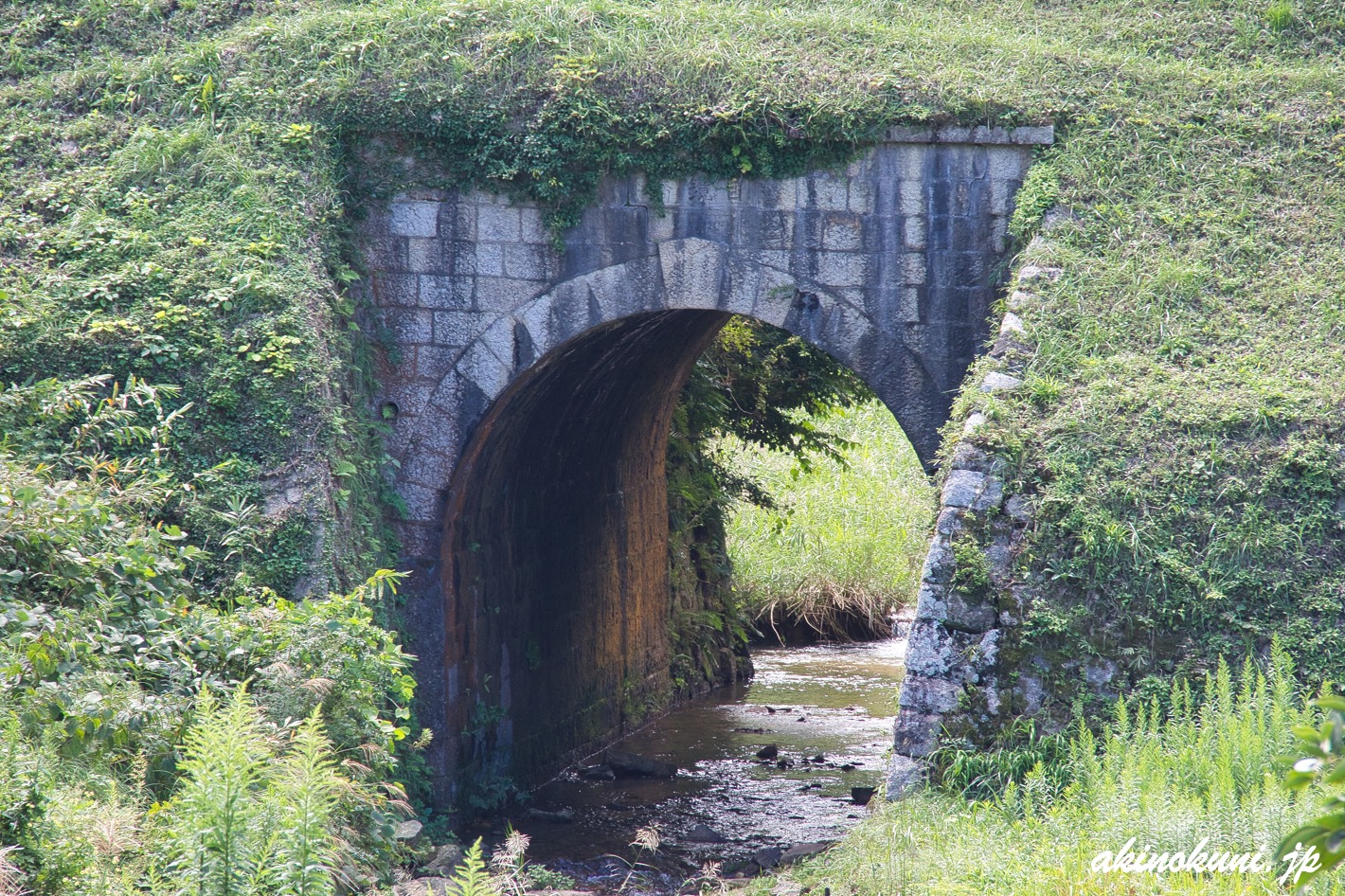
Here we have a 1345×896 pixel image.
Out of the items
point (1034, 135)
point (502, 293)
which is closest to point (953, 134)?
point (1034, 135)

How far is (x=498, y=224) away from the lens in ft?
24.8

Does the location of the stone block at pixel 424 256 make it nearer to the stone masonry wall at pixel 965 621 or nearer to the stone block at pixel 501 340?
the stone block at pixel 501 340

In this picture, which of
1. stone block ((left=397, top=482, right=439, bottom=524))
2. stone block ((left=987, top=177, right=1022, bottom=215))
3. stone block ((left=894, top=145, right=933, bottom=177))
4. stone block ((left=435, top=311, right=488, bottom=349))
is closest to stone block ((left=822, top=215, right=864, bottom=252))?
stone block ((left=894, top=145, right=933, bottom=177))

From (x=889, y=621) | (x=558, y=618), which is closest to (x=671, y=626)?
(x=558, y=618)

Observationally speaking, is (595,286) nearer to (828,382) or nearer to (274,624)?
(274,624)

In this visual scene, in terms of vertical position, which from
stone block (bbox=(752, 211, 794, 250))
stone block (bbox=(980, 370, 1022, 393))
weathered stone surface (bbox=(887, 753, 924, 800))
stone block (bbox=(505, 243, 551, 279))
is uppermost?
stone block (bbox=(752, 211, 794, 250))

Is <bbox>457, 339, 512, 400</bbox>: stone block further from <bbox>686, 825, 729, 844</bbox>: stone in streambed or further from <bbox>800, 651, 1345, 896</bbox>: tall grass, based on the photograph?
<bbox>800, 651, 1345, 896</bbox>: tall grass

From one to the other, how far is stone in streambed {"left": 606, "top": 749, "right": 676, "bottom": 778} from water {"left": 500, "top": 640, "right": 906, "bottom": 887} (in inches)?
4.6

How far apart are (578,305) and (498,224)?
71cm

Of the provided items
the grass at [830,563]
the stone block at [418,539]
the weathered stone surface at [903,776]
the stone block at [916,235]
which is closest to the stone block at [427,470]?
the stone block at [418,539]

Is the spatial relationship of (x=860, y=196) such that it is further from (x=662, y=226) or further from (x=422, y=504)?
(x=422, y=504)

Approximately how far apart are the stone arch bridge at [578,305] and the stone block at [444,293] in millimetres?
12

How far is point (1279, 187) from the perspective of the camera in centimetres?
727

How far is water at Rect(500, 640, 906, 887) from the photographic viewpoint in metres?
7.53
